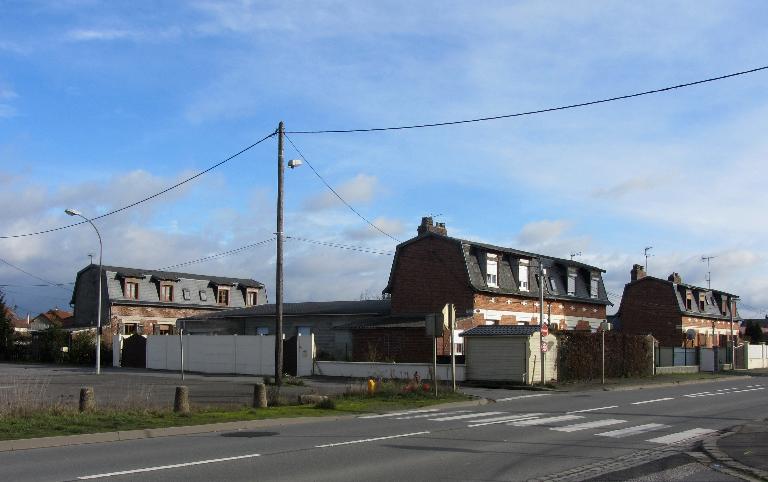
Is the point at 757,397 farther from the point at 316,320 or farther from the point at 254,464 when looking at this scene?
the point at 316,320

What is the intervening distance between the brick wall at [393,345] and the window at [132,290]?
90.1 feet

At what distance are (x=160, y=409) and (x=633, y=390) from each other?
20.7m

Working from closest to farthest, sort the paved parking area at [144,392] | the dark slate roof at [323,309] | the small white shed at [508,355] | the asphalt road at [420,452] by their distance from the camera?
the asphalt road at [420,452] → the paved parking area at [144,392] → the small white shed at [508,355] → the dark slate roof at [323,309]

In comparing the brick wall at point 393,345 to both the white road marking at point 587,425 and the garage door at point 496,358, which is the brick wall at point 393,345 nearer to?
the garage door at point 496,358

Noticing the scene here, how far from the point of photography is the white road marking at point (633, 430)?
49.7 feet

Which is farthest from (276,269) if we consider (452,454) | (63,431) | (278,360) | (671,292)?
(671,292)

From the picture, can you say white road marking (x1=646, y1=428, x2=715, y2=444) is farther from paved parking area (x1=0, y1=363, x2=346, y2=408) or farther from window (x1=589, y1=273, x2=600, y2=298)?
window (x1=589, y1=273, x2=600, y2=298)

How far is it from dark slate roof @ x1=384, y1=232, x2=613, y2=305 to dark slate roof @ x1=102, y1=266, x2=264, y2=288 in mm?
25334

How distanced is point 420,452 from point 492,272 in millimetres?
32444

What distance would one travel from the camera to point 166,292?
64.1 metres

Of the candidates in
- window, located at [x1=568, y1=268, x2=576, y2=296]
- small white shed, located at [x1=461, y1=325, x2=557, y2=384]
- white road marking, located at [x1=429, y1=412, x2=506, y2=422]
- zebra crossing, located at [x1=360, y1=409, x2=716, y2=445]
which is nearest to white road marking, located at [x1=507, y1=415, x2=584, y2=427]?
zebra crossing, located at [x1=360, y1=409, x2=716, y2=445]

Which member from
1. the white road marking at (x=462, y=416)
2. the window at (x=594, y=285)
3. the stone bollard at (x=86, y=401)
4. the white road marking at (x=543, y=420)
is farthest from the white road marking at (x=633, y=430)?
the window at (x=594, y=285)

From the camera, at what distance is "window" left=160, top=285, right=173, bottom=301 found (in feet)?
209

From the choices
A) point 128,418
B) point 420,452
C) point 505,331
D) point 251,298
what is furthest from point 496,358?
point 251,298
